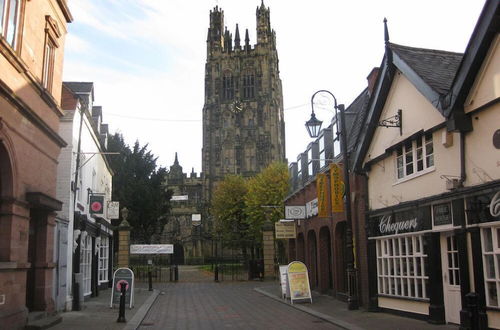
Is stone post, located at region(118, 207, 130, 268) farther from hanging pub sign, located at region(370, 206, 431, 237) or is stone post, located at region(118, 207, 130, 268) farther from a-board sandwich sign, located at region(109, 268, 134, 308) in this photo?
hanging pub sign, located at region(370, 206, 431, 237)

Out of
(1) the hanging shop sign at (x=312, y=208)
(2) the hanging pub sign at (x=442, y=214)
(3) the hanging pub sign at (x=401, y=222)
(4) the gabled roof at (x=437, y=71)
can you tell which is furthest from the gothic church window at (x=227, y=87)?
(2) the hanging pub sign at (x=442, y=214)

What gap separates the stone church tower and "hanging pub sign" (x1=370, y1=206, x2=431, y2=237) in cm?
8128

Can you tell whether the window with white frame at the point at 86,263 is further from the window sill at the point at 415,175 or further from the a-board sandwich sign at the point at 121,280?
the window sill at the point at 415,175

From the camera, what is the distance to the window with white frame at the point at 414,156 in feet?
47.0

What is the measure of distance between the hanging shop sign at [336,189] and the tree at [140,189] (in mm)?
32694

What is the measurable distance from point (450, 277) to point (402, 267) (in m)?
2.23

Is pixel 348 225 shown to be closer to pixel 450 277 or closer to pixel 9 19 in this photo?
pixel 450 277

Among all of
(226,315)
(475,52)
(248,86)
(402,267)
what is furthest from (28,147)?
(248,86)

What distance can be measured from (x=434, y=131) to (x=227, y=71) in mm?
92978

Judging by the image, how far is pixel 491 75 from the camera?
11.6 m

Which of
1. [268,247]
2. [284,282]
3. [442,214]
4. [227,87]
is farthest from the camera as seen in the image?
[227,87]

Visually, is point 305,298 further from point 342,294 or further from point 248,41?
point 248,41

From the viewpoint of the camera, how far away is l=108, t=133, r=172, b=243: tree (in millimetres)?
50344

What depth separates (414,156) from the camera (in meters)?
15.0
